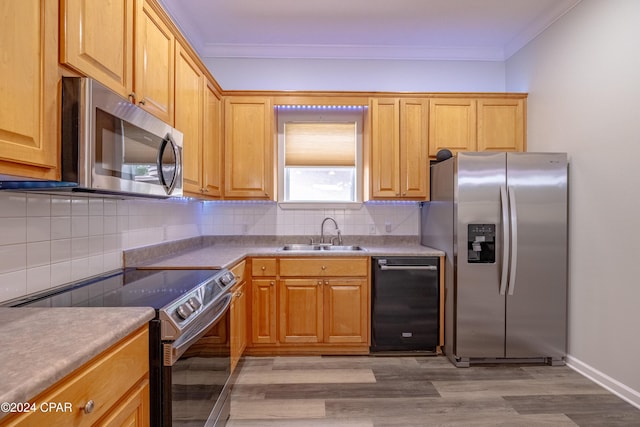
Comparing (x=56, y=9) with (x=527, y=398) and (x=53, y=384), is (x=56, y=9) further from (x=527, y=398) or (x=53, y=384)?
(x=527, y=398)

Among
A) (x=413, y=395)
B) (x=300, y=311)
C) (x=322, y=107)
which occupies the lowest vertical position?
(x=413, y=395)

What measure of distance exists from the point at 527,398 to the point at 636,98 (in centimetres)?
215

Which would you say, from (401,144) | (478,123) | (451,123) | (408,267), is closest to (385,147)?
(401,144)

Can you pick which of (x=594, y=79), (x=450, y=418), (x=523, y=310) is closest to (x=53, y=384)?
(x=450, y=418)

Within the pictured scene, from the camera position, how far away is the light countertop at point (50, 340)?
27.9 inches

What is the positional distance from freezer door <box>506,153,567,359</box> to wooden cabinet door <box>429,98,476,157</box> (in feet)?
2.11

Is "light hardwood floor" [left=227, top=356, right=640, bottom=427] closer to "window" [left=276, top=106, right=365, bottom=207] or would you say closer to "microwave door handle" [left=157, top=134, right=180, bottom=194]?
"microwave door handle" [left=157, top=134, right=180, bottom=194]

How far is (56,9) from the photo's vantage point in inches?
45.0

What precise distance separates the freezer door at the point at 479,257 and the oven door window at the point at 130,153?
2.21 metres

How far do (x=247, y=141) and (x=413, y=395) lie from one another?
2.59 meters

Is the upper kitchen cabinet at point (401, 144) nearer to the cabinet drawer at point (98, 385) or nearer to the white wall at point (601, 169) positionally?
the white wall at point (601, 169)

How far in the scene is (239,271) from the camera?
2.67 metres

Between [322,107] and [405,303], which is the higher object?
[322,107]

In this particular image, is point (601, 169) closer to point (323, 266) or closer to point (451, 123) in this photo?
point (451, 123)
